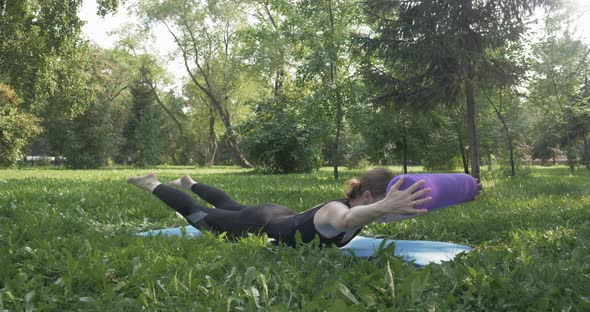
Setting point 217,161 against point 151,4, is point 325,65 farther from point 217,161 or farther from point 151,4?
point 217,161

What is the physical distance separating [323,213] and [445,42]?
302 inches

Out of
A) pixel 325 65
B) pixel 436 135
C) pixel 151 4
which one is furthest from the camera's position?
pixel 151 4

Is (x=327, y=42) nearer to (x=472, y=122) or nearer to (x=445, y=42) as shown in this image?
(x=445, y=42)

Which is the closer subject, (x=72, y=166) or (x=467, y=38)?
(x=467, y=38)

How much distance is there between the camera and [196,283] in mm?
2416

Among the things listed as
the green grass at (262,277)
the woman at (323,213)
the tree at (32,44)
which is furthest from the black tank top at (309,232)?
the tree at (32,44)

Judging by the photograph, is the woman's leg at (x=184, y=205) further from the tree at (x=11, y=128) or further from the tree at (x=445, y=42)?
the tree at (x=11, y=128)

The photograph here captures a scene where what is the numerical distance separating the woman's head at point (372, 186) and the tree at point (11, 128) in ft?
80.1

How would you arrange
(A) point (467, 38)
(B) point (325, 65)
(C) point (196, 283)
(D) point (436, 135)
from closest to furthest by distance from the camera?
(C) point (196, 283) → (A) point (467, 38) → (B) point (325, 65) → (D) point (436, 135)

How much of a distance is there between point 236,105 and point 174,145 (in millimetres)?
19156

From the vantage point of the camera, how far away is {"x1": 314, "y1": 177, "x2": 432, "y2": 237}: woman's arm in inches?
106

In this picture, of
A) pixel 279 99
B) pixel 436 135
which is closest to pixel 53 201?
pixel 279 99

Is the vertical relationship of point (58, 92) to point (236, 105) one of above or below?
below

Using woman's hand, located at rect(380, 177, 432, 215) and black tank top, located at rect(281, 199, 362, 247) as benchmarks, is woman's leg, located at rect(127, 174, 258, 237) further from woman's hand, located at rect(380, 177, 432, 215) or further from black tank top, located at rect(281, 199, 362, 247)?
woman's hand, located at rect(380, 177, 432, 215)
